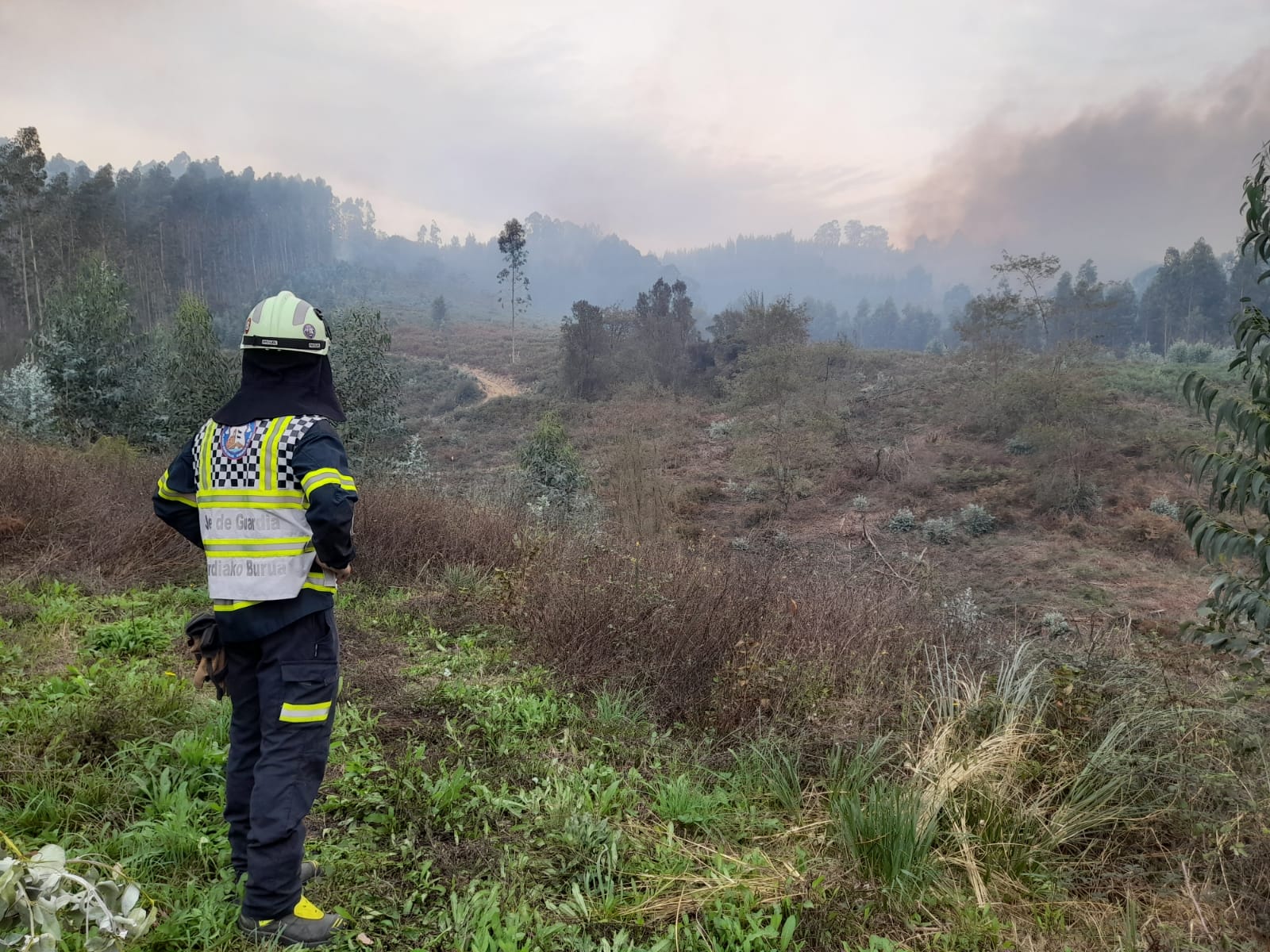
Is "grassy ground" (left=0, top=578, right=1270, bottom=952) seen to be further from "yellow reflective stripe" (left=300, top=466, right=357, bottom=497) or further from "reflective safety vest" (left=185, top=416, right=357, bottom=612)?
"yellow reflective stripe" (left=300, top=466, right=357, bottom=497)

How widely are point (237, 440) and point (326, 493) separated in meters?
0.39

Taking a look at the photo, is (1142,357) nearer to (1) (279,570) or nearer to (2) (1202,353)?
(2) (1202,353)

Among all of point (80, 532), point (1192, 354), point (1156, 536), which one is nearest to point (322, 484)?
point (80, 532)

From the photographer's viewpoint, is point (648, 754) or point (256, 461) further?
point (648, 754)

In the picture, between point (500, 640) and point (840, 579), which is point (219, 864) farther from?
point (840, 579)

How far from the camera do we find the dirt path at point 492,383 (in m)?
44.2

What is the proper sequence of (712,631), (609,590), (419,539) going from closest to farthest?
1. (712,631)
2. (609,590)
3. (419,539)

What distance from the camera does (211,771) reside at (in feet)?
10.5

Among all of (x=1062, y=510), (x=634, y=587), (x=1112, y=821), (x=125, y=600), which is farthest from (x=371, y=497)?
(x=1062, y=510)

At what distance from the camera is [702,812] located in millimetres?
3316

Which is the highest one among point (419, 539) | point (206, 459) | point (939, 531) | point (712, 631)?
point (206, 459)

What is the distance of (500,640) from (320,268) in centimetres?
10297

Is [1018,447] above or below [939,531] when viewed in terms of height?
above

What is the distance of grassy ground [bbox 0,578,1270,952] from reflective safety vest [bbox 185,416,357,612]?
1.15 metres
